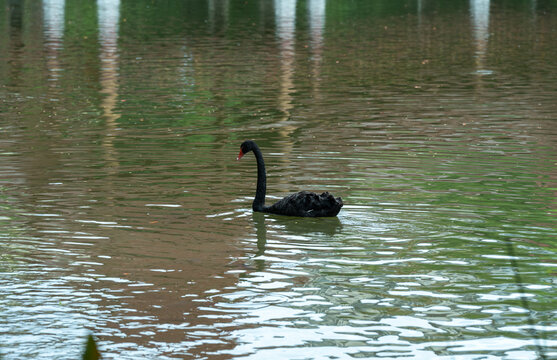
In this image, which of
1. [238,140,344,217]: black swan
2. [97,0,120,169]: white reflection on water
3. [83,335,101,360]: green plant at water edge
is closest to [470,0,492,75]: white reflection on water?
[97,0,120,169]: white reflection on water

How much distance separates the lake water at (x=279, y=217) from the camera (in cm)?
873

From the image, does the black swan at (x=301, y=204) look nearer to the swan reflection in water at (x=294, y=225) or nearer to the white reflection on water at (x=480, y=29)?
the swan reflection in water at (x=294, y=225)

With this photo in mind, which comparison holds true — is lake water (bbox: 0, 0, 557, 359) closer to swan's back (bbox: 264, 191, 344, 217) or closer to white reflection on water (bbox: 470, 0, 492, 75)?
swan's back (bbox: 264, 191, 344, 217)

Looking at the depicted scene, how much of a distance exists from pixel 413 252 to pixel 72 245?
404 centimetres

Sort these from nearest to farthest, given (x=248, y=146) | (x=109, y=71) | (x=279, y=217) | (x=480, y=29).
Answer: (x=279, y=217)
(x=248, y=146)
(x=109, y=71)
(x=480, y=29)

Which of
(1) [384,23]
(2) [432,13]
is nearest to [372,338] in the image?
(1) [384,23]

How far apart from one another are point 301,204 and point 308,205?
0.31 ft

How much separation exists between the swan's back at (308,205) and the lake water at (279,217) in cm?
18

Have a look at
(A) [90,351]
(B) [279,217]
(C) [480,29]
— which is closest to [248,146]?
(B) [279,217]

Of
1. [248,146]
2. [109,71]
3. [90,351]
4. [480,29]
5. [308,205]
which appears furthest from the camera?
[480,29]

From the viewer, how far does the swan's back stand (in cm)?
1280

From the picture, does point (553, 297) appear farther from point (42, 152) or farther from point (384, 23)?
point (384, 23)

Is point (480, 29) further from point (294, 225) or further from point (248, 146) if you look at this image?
point (294, 225)

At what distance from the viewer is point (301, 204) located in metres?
13.0
